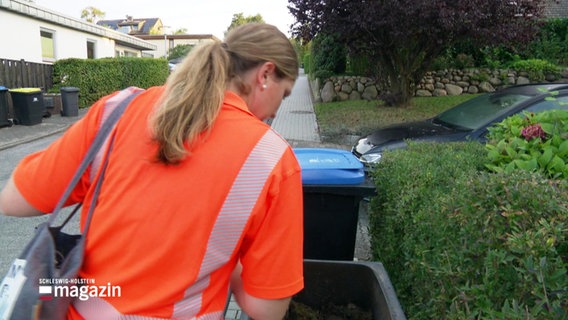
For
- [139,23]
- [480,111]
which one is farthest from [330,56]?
[139,23]

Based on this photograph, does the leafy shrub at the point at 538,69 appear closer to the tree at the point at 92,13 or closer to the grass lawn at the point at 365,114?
the grass lawn at the point at 365,114

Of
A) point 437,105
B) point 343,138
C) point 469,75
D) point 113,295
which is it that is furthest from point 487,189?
point 469,75

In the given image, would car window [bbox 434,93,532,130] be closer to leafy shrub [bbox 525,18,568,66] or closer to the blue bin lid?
the blue bin lid

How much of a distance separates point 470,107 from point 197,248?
21.2 ft

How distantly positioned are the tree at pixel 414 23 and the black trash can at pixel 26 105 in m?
7.37

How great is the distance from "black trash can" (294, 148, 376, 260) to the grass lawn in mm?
7347

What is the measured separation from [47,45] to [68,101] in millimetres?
5245

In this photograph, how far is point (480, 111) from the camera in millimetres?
6402

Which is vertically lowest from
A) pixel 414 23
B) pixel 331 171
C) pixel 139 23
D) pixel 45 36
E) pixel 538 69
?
pixel 331 171

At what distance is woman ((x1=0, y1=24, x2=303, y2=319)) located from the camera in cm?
120

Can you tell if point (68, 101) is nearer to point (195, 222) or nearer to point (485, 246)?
point (195, 222)

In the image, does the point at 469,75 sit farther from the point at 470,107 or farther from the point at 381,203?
the point at 381,203

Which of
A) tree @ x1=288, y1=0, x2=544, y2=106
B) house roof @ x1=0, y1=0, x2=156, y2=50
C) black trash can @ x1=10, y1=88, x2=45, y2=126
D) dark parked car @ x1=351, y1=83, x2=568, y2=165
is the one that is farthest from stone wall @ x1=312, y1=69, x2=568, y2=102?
house roof @ x1=0, y1=0, x2=156, y2=50

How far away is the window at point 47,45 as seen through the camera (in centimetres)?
1762
